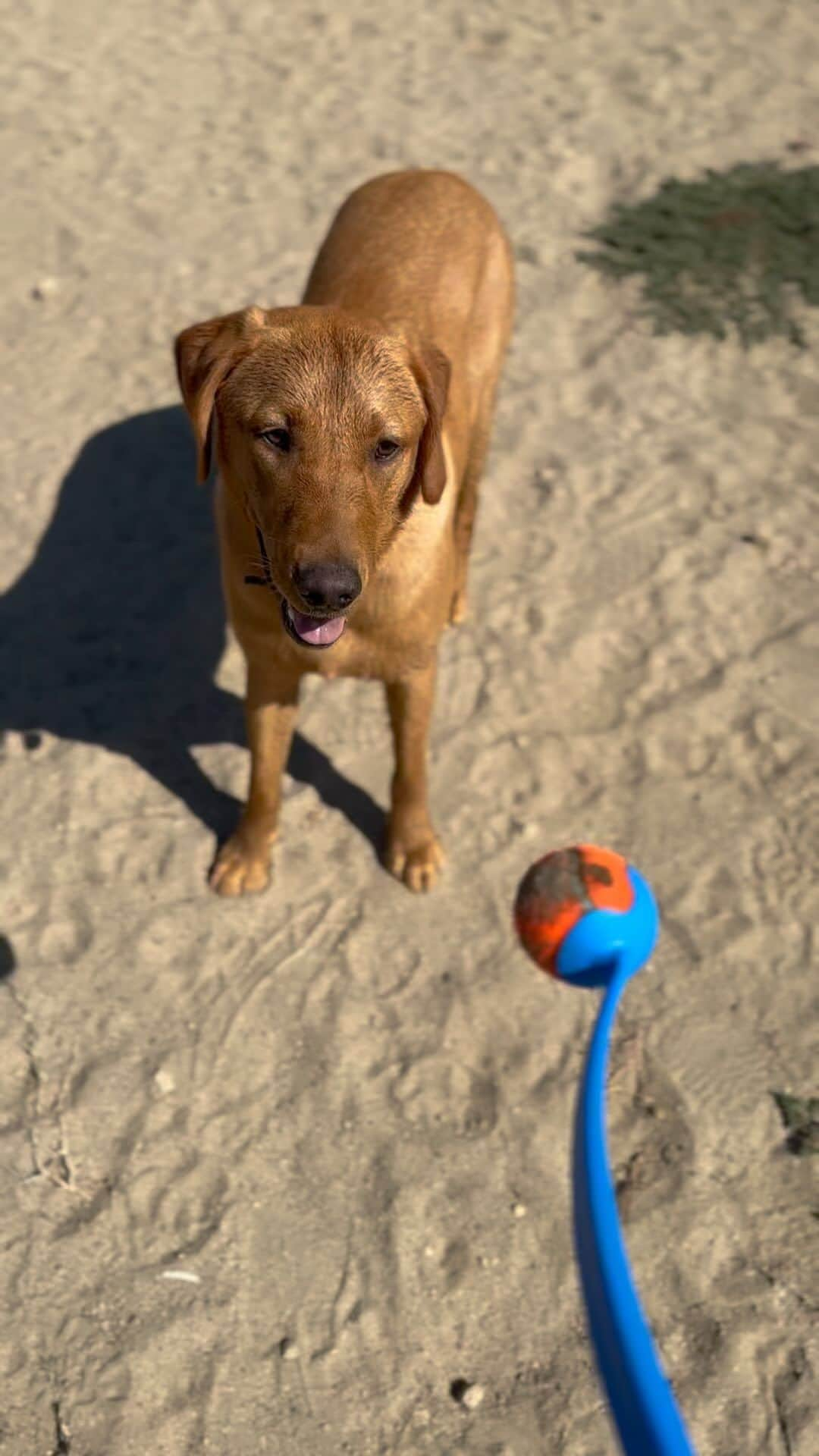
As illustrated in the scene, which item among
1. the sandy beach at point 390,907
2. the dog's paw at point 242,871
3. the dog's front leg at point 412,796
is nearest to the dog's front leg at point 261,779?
the dog's paw at point 242,871

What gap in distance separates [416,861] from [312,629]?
4.05 feet

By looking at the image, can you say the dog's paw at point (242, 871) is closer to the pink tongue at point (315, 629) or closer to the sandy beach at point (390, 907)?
the sandy beach at point (390, 907)

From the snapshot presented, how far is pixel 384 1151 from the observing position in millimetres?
3531

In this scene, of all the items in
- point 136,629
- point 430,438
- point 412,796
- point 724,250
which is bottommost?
point 136,629

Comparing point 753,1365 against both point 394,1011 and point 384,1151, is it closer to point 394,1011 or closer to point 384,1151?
point 384,1151

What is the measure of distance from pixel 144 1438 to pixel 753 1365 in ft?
4.70

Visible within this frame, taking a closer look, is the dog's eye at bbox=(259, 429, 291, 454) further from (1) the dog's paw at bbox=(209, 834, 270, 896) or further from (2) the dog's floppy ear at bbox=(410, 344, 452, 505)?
(1) the dog's paw at bbox=(209, 834, 270, 896)

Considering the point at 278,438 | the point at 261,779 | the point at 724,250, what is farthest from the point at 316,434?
the point at 724,250

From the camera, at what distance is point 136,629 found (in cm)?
504

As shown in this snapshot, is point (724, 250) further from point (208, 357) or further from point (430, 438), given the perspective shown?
point (208, 357)

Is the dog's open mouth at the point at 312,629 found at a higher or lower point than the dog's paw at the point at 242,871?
higher

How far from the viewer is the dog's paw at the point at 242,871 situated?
4.14 metres

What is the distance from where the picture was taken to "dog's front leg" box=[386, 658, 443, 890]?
12.7 feet

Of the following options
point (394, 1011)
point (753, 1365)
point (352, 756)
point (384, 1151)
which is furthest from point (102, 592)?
point (753, 1365)
